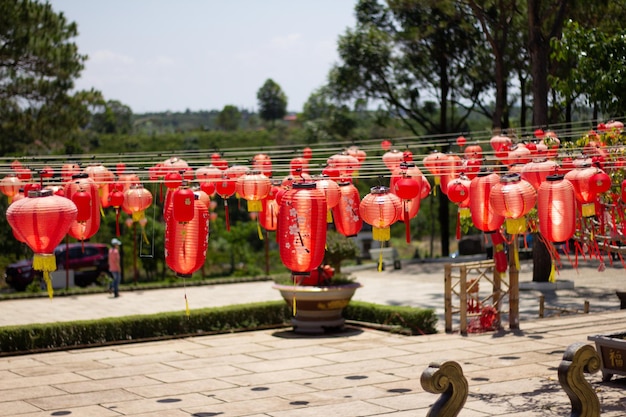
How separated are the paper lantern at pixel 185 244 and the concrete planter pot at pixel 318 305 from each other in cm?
691

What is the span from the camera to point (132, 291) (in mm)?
29484

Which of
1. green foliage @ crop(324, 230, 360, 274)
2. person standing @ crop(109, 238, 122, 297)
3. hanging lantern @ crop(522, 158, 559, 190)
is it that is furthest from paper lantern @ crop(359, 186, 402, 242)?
person standing @ crop(109, 238, 122, 297)

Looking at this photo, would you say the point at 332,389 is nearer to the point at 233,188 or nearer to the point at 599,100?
the point at 233,188

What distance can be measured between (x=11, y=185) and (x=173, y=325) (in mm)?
6295

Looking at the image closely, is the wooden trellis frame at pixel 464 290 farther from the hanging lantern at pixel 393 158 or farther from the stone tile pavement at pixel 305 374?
the hanging lantern at pixel 393 158

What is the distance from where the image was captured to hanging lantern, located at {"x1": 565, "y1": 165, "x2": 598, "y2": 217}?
12227 mm

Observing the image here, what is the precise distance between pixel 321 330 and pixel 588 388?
11516 mm

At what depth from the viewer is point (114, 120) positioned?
84.9 metres

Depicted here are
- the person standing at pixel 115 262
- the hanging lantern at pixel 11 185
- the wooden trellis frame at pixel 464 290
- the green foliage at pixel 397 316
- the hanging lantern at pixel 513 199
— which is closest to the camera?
the hanging lantern at pixel 513 199

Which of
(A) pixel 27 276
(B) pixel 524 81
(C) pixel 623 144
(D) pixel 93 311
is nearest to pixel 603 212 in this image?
(C) pixel 623 144

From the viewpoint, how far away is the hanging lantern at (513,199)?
11938mm

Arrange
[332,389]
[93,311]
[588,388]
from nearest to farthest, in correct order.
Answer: [588,388], [332,389], [93,311]

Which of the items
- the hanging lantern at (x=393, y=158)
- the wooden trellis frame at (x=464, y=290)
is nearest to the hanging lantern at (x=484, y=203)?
the hanging lantern at (x=393, y=158)

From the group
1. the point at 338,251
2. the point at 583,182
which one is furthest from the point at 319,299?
the point at 583,182
